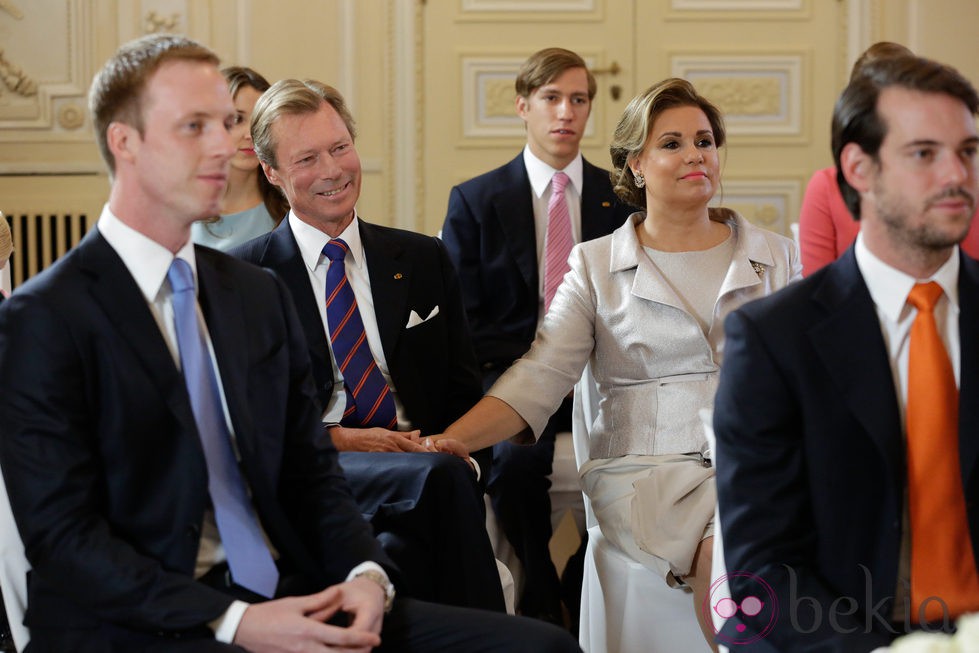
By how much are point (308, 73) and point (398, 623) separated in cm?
432

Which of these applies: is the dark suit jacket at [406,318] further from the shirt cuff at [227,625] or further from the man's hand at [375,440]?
the shirt cuff at [227,625]

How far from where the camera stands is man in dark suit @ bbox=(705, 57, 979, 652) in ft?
5.37

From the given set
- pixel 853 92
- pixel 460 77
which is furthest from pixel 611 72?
pixel 853 92

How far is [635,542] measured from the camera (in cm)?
245

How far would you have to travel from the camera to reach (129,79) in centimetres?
176

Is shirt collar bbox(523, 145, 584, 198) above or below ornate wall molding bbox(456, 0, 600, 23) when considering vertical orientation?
below

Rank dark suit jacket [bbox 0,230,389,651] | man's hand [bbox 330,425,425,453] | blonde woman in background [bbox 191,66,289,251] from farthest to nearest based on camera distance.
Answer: blonde woman in background [bbox 191,66,289,251] < man's hand [bbox 330,425,425,453] < dark suit jacket [bbox 0,230,389,651]

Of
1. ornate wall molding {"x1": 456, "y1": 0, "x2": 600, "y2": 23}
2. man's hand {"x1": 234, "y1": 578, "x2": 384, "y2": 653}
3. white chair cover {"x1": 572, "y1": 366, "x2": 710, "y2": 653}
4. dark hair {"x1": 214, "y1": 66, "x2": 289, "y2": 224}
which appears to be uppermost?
ornate wall molding {"x1": 456, "y1": 0, "x2": 600, "y2": 23}

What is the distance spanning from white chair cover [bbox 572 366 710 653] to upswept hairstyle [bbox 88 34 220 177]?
4.31 ft

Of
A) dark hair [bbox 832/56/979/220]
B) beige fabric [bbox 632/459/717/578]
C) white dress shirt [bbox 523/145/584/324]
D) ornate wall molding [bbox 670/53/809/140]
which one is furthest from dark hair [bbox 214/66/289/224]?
ornate wall molding [bbox 670/53/809/140]

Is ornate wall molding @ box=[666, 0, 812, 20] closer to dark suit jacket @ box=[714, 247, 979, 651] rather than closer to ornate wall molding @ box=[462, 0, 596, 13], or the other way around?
ornate wall molding @ box=[462, 0, 596, 13]

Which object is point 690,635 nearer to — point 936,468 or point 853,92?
point 936,468

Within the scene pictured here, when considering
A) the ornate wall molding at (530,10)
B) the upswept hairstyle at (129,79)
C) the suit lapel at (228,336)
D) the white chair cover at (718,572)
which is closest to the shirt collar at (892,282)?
the white chair cover at (718,572)

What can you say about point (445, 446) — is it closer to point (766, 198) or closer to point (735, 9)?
point (766, 198)
